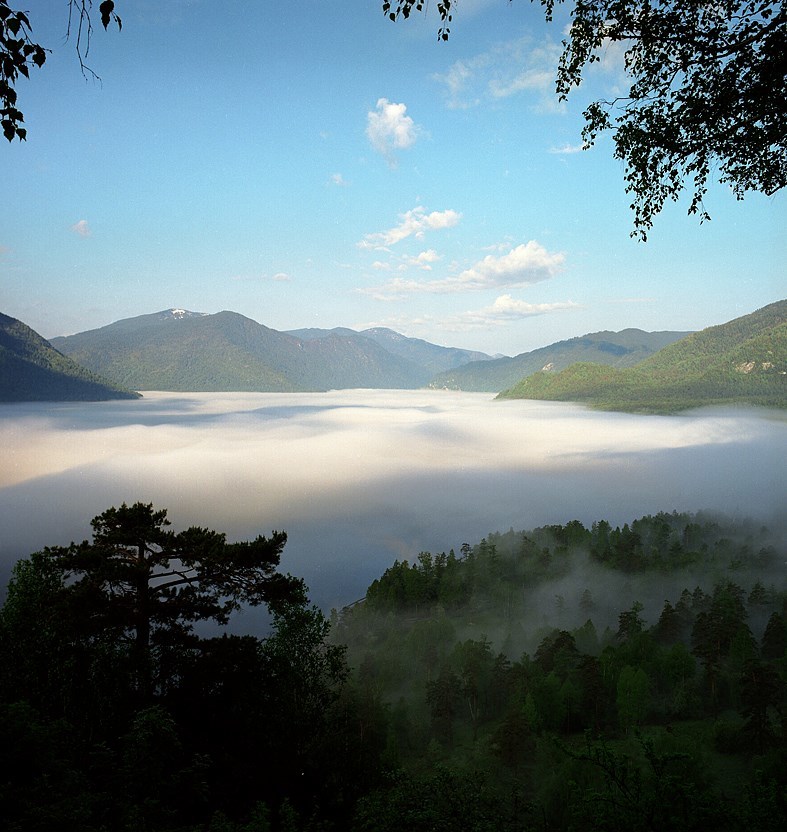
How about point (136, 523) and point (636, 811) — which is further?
point (136, 523)

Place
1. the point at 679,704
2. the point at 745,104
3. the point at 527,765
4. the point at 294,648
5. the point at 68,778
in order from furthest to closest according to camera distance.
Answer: the point at 679,704, the point at 527,765, the point at 294,648, the point at 68,778, the point at 745,104

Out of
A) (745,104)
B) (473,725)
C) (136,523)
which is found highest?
(745,104)

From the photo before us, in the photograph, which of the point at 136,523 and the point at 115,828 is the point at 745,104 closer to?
the point at 115,828

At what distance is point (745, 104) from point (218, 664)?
2207cm

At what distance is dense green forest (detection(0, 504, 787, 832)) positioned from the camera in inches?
443

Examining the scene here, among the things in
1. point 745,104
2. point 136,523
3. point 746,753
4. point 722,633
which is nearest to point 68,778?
point 136,523

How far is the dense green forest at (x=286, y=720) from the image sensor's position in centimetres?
1124

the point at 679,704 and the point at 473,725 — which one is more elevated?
the point at 679,704

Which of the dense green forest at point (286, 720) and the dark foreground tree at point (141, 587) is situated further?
the dark foreground tree at point (141, 587)

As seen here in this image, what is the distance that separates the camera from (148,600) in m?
19.6

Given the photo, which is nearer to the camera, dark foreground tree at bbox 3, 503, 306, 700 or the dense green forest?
the dense green forest

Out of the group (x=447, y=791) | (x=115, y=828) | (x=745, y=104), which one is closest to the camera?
(x=745, y=104)

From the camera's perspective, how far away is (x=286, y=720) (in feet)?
65.8

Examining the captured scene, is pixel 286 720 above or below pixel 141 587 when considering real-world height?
below
